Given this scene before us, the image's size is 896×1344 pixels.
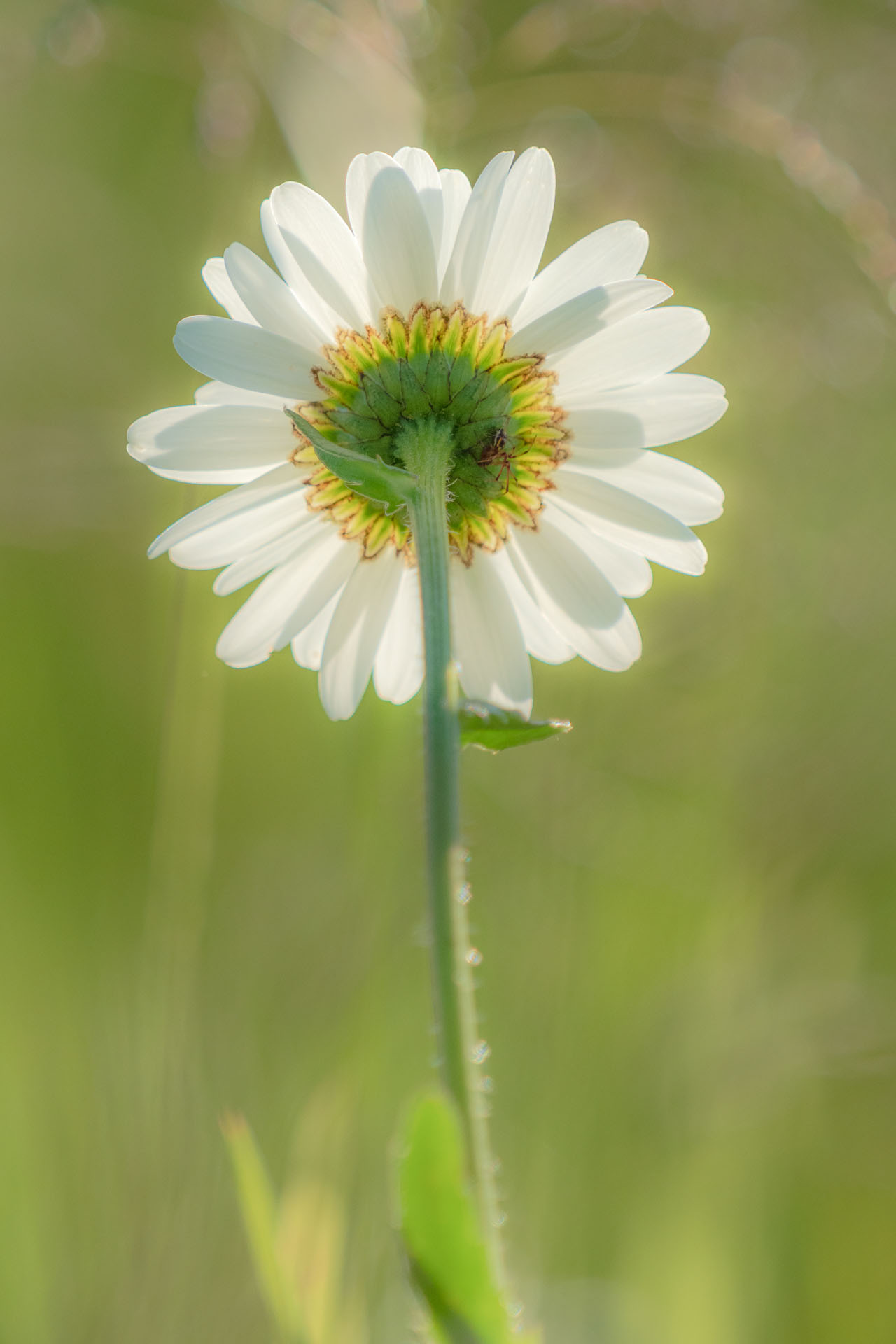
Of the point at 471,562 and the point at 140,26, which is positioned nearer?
the point at 471,562

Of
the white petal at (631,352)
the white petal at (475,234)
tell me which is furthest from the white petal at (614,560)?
the white petal at (475,234)

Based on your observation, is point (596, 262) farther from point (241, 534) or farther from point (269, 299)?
point (241, 534)

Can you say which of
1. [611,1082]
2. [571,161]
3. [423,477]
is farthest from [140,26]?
[611,1082]

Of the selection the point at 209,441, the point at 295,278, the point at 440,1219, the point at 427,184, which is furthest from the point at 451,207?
→ the point at 440,1219

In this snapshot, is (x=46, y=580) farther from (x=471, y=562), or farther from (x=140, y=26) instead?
(x=471, y=562)

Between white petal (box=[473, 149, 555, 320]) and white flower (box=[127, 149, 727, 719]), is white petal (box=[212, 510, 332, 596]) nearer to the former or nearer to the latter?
white flower (box=[127, 149, 727, 719])

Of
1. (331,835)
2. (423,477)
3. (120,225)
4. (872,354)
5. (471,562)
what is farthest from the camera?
(120,225)
